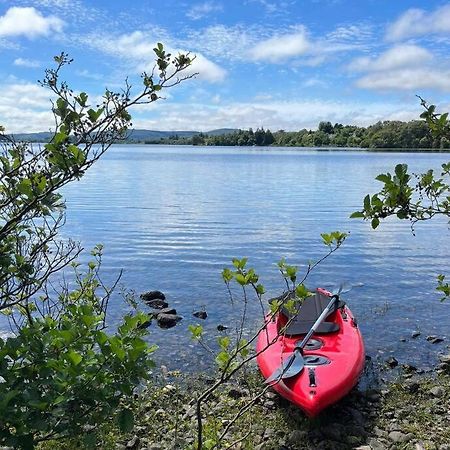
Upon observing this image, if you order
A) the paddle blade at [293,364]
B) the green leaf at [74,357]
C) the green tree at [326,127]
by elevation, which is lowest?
the paddle blade at [293,364]

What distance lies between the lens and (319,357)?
7.98 metres

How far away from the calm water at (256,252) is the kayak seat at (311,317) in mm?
1524

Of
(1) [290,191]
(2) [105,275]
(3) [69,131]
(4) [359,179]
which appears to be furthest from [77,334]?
(4) [359,179]

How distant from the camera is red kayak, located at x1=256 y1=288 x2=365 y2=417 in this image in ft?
22.8

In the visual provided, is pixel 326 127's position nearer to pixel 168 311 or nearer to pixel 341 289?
pixel 168 311

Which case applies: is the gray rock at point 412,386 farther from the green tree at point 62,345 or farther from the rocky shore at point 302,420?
the green tree at point 62,345

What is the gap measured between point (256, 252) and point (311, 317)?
1027cm

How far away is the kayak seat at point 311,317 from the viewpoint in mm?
8938

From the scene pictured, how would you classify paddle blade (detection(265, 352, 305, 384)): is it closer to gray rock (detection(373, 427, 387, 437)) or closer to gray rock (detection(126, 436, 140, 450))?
gray rock (detection(373, 427, 387, 437))

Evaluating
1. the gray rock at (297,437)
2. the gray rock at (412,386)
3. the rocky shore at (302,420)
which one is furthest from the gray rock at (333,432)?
the gray rock at (412,386)

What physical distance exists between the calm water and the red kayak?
1.60 m

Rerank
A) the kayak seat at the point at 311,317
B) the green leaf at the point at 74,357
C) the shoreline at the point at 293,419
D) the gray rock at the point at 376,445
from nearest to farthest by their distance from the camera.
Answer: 1. the green leaf at the point at 74,357
2. the gray rock at the point at 376,445
3. the shoreline at the point at 293,419
4. the kayak seat at the point at 311,317

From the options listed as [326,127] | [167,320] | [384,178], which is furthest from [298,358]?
[326,127]

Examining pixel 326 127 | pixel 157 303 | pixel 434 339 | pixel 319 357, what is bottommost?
pixel 157 303
